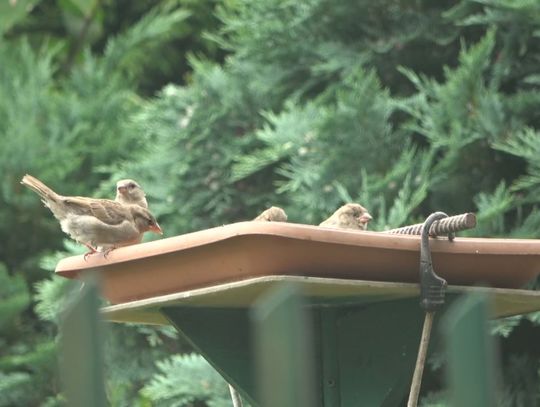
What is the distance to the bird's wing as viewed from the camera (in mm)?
3404

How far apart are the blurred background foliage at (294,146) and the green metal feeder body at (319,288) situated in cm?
131

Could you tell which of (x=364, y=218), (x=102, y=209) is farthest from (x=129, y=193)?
(x=364, y=218)

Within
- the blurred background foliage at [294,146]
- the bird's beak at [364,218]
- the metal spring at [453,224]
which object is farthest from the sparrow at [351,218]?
the metal spring at [453,224]

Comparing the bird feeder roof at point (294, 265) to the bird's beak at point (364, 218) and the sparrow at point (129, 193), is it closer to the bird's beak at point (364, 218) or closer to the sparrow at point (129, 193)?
the bird's beak at point (364, 218)

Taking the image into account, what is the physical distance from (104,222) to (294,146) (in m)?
1.33

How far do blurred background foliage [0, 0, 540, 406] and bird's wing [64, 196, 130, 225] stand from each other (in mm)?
893

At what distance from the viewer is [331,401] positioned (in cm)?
271

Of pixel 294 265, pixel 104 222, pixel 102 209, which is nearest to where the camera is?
pixel 294 265

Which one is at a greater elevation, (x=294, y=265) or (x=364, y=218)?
(x=364, y=218)

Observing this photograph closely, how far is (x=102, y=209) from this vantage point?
11.4 ft

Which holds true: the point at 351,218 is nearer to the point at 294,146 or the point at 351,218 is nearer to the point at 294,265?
the point at 294,146

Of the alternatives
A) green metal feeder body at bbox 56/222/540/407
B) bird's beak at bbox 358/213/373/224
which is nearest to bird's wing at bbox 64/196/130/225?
green metal feeder body at bbox 56/222/540/407

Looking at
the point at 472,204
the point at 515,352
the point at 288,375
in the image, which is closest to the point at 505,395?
the point at 515,352

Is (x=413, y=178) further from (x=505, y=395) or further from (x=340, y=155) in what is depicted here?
(x=505, y=395)
